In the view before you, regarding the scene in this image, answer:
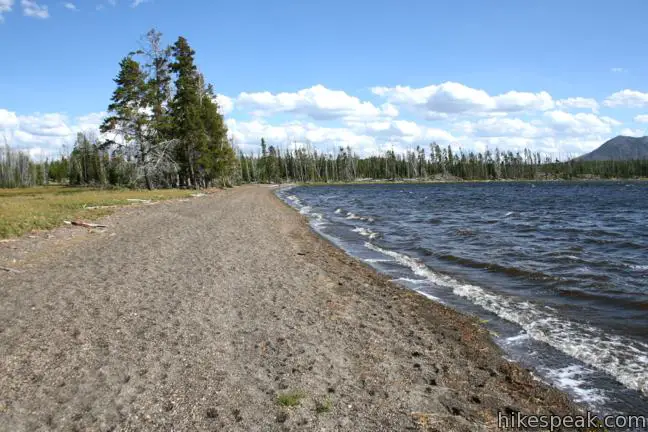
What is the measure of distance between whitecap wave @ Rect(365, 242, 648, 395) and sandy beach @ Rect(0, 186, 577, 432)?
4.08 ft

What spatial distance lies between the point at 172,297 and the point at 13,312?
9.49 ft

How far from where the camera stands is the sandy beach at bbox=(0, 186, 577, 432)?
5.13 metres

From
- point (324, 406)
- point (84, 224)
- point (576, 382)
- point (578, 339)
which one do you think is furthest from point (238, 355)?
point (84, 224)

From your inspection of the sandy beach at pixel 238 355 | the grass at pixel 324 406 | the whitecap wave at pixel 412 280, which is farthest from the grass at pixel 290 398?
the whitecap wave at pixel 412 280

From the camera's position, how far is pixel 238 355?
6738 mm

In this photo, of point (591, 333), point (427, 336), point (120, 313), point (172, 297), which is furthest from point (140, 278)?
point (591, 333)

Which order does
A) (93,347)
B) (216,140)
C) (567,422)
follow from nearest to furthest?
(567,422) → (93,347) → (216,140)

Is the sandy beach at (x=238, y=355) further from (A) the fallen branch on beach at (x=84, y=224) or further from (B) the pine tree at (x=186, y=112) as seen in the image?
(B) the pine tree at (x=186, y=112)

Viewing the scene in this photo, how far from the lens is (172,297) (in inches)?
382

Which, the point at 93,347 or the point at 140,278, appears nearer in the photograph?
the point at 93,347

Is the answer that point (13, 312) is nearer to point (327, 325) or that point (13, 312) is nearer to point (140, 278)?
point (140, 278)

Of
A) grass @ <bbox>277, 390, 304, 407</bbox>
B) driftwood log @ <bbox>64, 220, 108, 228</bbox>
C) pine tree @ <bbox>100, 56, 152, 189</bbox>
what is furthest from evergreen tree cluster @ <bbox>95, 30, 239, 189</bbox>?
grass @ <bbox>277, 390, 304, 407</bbox>

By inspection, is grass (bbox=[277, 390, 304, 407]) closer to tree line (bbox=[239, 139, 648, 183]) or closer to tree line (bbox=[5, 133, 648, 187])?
tree line (bbox=[5, 133, 648, 187])

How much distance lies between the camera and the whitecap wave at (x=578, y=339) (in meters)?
6.94
